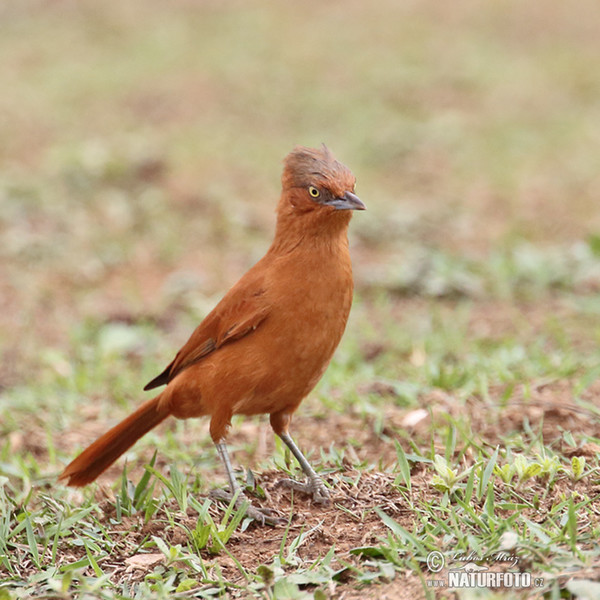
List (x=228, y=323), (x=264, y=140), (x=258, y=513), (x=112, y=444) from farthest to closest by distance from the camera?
1. (x=264, y=140)
2. (x=112, y=444)
3. (x=228, y=323)
4. (x=258, y=513)

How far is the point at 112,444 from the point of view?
4062 mm

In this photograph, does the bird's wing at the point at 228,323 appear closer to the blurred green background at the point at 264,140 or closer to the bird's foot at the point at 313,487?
the bird's foot at the point at 313,487

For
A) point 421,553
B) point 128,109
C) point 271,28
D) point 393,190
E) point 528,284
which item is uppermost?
point 271,28

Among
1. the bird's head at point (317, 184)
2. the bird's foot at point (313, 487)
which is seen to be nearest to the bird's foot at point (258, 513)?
the bird's foot at point (313, 487)

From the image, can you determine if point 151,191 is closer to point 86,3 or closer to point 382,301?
point 382,301

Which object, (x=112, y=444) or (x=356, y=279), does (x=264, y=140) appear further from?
(x=112, y=444)

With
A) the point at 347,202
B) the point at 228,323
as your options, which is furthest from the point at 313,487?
the point at 347,202

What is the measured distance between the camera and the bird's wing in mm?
3787

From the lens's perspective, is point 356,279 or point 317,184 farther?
point 356,279

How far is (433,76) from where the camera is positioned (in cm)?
1395

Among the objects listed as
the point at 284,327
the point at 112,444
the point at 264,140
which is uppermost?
the point at 264,140

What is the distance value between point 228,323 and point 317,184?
719 millimetres

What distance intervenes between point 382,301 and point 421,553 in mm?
4446

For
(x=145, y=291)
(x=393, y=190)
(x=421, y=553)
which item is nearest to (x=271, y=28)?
(x=393, y=190)
